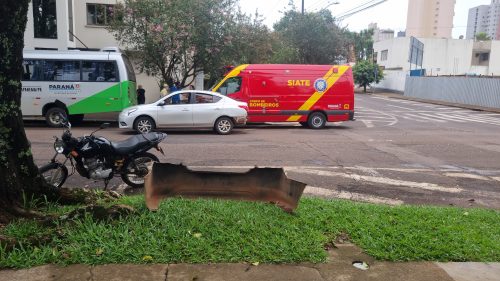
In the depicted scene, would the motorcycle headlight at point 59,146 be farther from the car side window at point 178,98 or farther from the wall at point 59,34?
→ the wall at point 59,34

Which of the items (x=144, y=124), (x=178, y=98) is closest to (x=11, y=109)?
(x=144, y=124)

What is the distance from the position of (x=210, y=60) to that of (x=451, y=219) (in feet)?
55.0

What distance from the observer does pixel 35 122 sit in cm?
1823

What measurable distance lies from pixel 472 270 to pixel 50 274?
12.1 feet

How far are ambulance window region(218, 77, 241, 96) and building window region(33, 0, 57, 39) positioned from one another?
9.69 metres

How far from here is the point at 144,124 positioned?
48.8 ft

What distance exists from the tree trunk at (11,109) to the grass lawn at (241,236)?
0.36 meters

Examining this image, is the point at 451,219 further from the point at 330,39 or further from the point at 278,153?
the point at 330,39

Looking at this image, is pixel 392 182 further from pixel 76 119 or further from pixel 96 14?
pixel 96 14

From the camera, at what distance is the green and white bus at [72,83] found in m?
16.5

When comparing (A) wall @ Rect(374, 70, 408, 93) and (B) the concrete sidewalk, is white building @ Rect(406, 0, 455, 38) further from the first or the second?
(B) the concrete sidewalk

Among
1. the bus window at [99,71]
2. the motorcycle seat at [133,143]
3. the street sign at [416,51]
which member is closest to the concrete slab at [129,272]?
the motorcycle seat at [133,143]

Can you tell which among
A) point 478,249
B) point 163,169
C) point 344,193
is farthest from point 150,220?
point 344,193

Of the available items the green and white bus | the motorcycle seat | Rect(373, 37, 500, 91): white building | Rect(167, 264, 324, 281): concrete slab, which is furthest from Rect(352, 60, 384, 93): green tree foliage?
Rect(167, 264, 324, 281): concrete slab
